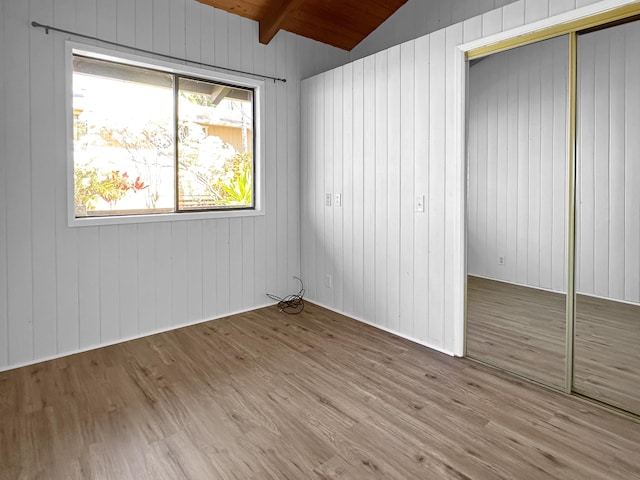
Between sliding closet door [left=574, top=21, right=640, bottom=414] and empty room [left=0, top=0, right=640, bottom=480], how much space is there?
1 cm

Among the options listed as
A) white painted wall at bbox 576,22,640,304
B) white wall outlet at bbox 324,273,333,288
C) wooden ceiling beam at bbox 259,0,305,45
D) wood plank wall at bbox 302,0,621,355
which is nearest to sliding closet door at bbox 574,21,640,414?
white painted wall at bbox 576,22,640,304

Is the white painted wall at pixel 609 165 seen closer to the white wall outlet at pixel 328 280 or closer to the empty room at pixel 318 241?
the empty room at pixel 318 241

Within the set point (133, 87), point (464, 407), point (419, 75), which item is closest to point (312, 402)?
point (464, 407)

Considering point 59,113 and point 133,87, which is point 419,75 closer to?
point 133,87

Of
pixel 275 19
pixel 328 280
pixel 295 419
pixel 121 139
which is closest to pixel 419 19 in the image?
pixel 275 19

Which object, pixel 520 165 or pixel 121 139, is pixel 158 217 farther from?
pixel 520 165

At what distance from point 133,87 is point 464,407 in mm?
3309

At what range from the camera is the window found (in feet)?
10.2

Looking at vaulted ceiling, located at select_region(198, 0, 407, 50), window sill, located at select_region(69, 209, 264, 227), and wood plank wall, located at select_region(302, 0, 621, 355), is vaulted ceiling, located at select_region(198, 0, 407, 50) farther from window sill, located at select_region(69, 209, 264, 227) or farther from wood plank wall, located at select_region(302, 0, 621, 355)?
window sill, located at select_region(69, 209, 264, 227)

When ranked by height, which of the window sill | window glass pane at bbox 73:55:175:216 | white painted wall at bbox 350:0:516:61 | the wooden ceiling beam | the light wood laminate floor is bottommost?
the light wood laminate floor

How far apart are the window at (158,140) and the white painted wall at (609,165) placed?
2708 mm

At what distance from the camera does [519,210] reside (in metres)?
2.70

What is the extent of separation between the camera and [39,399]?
238 centimetres

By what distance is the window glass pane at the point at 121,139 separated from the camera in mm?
3092
